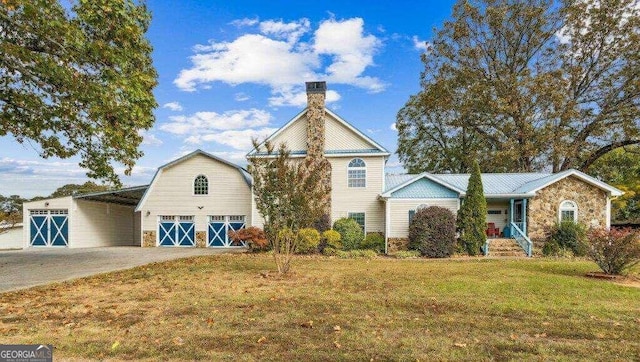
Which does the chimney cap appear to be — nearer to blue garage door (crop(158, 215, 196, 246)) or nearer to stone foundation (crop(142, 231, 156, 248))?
blue garage door (crop(158, 215, 196, 246))

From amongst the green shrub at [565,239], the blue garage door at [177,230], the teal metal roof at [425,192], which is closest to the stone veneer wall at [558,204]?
the green shrub at [565,239]

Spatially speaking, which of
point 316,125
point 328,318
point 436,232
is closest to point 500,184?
point 436,232

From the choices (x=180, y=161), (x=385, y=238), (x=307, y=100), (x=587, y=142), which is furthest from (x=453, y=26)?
(x=180, y=161)

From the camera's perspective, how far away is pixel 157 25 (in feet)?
44.2

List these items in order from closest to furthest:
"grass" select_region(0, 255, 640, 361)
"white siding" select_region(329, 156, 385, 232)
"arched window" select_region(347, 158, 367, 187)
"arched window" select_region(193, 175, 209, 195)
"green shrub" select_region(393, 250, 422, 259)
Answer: "grass" select_region(0, 255, 640, 361) < "green shrub" select_region(393, 250, 422, 259) < "white siding" select_region(329, 156, 385, 232) < "arched window" select_region(347, 158, 367, 187) < "arched window" select_region(193, 175, 209, 195)

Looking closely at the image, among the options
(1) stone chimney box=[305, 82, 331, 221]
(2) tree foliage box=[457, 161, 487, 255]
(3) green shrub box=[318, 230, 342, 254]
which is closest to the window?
(1) stone chimney box=[305, 82, 331, 221]

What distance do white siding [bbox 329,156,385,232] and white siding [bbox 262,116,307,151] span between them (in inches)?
75.1

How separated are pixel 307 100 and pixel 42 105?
12.1m

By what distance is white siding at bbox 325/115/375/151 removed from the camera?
20.7m

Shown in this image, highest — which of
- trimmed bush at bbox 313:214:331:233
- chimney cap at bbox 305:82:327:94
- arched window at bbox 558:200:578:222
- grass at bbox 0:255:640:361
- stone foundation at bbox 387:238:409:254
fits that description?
chimney cap at bbox 305:82:327:94

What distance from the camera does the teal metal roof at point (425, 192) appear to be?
19.2m

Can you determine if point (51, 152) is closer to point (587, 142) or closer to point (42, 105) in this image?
point (42, 105)

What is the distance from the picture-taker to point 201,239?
2248cm

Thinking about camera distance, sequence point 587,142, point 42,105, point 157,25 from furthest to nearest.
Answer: point 587,142 → point 157,25 → point 42,105
